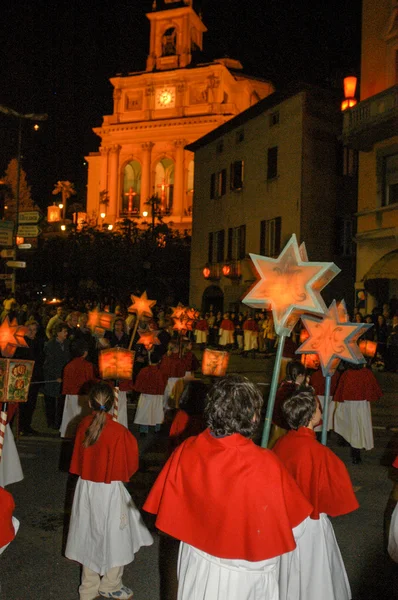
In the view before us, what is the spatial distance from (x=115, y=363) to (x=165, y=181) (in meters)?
56.4

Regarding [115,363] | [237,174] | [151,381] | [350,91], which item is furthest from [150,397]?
[237,174]

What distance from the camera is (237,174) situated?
33469mm

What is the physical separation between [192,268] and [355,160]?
12.1m

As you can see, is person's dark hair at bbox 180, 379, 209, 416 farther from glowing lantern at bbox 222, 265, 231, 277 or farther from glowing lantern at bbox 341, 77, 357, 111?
glowing lantern at bbox 222, 265, 231, 277

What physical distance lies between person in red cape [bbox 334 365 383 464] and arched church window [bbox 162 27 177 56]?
6021 cm

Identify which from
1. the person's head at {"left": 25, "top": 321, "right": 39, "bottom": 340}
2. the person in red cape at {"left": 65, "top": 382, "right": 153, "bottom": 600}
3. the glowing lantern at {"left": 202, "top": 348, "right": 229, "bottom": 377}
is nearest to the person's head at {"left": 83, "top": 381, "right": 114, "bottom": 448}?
the person in red cape at {"left": 65, "top": 382, "right": 153, "bottom": 600}

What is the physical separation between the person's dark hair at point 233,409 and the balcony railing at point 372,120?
18450 mm

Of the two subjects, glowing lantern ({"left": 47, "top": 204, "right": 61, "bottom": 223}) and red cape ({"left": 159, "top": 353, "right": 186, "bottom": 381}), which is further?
glowing lantern ({"left": 47, "top": 204, "right": 61, "bottom": 223})

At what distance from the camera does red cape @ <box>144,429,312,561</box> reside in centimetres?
297

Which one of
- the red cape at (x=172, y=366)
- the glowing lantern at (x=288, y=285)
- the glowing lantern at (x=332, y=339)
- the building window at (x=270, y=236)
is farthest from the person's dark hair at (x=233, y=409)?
the building window at (x=270, y=236)

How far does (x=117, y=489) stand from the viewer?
4.77m

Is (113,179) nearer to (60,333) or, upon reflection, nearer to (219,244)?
(219,244)

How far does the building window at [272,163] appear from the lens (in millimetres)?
30120

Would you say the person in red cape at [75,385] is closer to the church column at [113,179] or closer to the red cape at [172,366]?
the red cape at [172,366]
